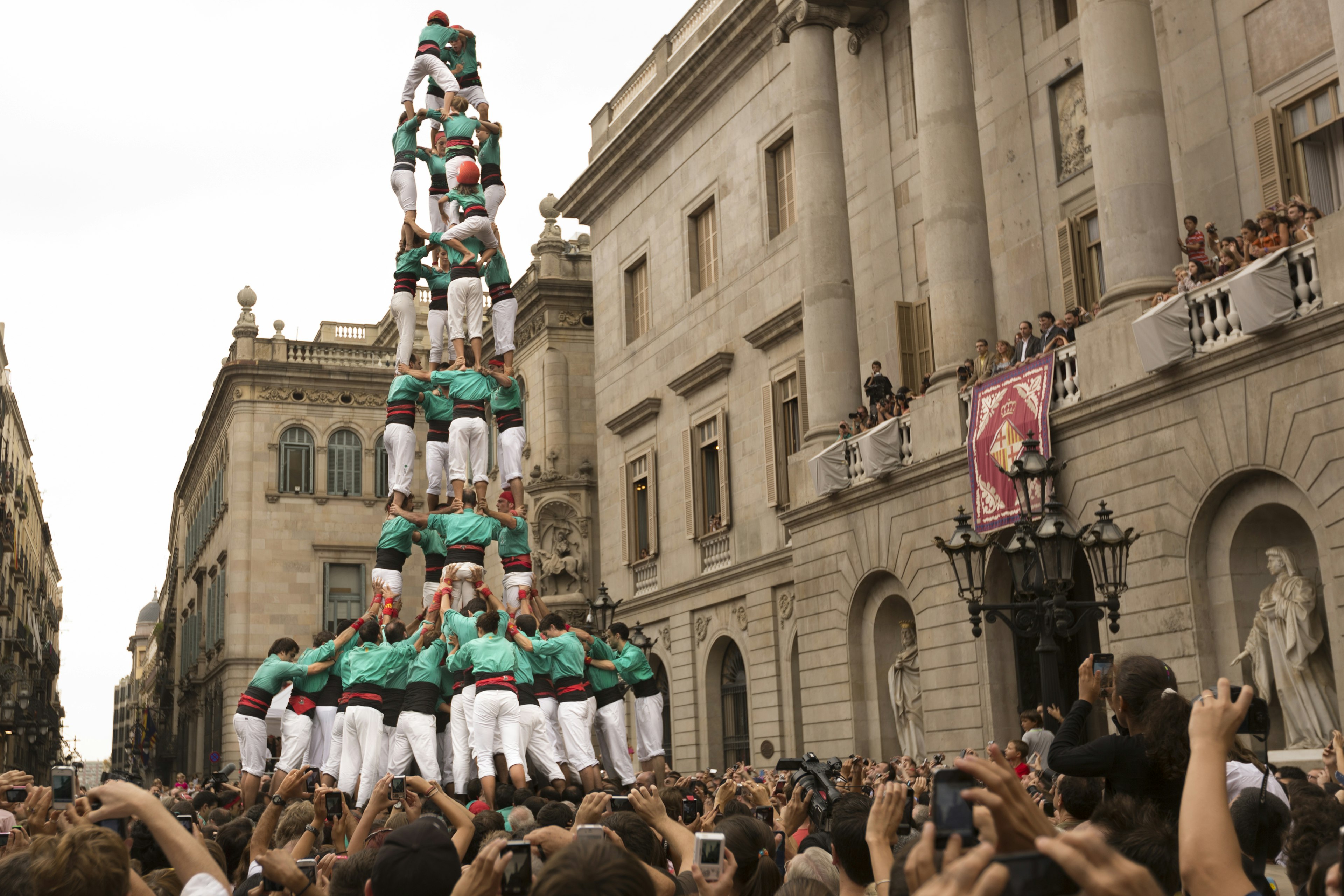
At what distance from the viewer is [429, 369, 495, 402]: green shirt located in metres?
19.4

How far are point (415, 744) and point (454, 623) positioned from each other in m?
1.60

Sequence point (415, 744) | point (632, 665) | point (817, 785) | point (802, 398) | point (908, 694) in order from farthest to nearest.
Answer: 1. point (802, 398)
2. point (908, 694)
3. point (632, 665)
4. point (415, 744)
5. point (817, 785)

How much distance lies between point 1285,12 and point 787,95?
38.8 feet

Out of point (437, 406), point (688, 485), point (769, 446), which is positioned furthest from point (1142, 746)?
point (688, 485)

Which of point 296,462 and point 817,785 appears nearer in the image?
point 817,785

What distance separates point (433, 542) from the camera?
19438 millimetres

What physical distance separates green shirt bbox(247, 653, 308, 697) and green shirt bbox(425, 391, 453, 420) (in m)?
4.53

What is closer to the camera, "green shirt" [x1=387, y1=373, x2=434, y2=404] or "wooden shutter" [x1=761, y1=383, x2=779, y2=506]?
"green shirt" [x1=387, y1=373, x2=434, y2=404]

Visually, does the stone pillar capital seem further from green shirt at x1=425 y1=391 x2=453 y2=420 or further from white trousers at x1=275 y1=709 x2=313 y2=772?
white trousers at x1=275 y1=709 x2=313 y2=772

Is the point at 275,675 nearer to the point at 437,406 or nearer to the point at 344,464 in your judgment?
the point at 437,406

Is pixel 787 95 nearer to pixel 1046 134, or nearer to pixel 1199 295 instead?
pixel 1046 134

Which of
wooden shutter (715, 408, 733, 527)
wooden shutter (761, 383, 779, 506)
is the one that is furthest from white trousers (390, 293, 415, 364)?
wooden shutter (715, 408, 733, 527)

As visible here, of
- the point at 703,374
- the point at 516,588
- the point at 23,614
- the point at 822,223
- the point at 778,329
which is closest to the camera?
the point at 516,588

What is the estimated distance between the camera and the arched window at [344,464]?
168ft
